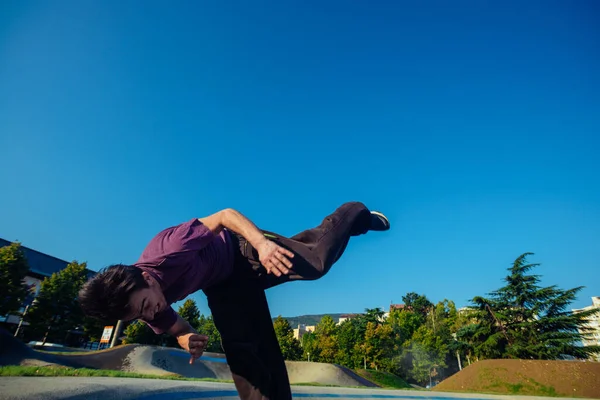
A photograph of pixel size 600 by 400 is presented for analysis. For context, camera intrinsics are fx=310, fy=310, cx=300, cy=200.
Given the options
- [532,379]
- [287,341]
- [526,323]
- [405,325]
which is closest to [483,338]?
[526,323]

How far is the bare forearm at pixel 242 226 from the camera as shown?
9.06 ft

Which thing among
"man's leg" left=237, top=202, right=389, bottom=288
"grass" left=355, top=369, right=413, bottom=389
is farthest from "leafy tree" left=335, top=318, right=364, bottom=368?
"man's leg" left=237, top=202, right=389, bottom=288

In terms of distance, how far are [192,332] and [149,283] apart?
1.10 metres

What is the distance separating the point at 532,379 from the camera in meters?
20.4

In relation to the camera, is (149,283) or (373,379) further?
(373,379)

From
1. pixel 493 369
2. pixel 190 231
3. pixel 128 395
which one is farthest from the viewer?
pixel 493 369

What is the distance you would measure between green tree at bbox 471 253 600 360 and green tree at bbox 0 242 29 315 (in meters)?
45.6

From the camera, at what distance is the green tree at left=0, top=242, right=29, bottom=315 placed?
2567 centimetres

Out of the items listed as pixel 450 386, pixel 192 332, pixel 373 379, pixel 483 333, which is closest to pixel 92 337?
pixel 373 379

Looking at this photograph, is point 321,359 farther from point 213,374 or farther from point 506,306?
point 213,374

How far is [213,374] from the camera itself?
22891 mm

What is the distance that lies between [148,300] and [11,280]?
3378 cm

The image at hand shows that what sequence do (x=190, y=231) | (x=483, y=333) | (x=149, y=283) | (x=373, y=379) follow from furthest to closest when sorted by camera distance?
(x=483, y=333) → (x=373, y=379) → (x=190, y=231) → (x=149, y=283)

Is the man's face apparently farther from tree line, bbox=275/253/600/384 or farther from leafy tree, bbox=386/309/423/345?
leafy tree, bbox=386/309/423/345
